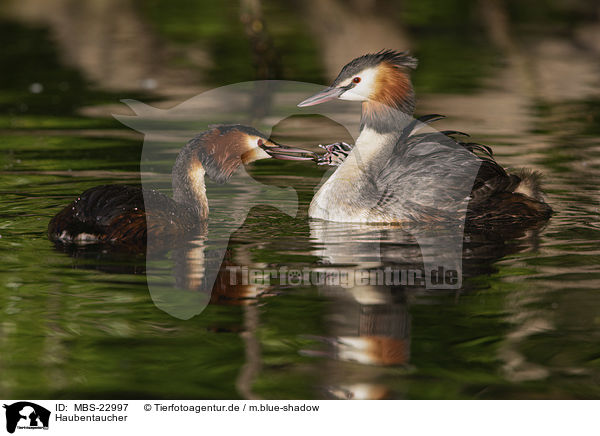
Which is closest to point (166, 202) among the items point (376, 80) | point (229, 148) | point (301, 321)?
point (229, 148)

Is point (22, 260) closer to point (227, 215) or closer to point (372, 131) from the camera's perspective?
point (227, 215)

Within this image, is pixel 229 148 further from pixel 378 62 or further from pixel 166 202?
pixel 378 62

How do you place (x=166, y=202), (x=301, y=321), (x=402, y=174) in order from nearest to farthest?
(x=301, y=321) < (x=166, y=202) < (x=402, y=174)

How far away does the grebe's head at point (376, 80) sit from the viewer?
8.97 meters

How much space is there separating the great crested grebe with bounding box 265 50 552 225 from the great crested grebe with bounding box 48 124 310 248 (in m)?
0.35

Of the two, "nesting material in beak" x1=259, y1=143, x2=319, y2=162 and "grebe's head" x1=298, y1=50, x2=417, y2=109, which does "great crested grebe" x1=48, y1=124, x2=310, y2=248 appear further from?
"grebe's head" x1=298, y1=50, x2=417, y2=109

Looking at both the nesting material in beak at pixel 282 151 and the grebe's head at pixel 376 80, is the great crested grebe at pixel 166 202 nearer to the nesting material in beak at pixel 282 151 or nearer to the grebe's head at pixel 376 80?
the nesting material in beak at pixel 282 151

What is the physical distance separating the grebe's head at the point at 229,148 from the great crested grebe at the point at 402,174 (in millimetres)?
117

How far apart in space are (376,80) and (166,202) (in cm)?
221

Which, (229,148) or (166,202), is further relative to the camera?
(229,148)

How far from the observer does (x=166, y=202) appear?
827 centimetres

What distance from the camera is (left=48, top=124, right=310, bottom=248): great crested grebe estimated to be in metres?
7.87

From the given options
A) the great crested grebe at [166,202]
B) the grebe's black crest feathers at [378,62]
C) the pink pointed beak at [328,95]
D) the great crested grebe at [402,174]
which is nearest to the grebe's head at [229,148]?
the great crested grebe at [166,202]

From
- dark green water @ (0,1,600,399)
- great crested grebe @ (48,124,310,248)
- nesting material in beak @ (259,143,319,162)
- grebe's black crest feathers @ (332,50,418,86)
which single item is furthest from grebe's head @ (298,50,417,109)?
dark green water @ (0,1,600,399)
